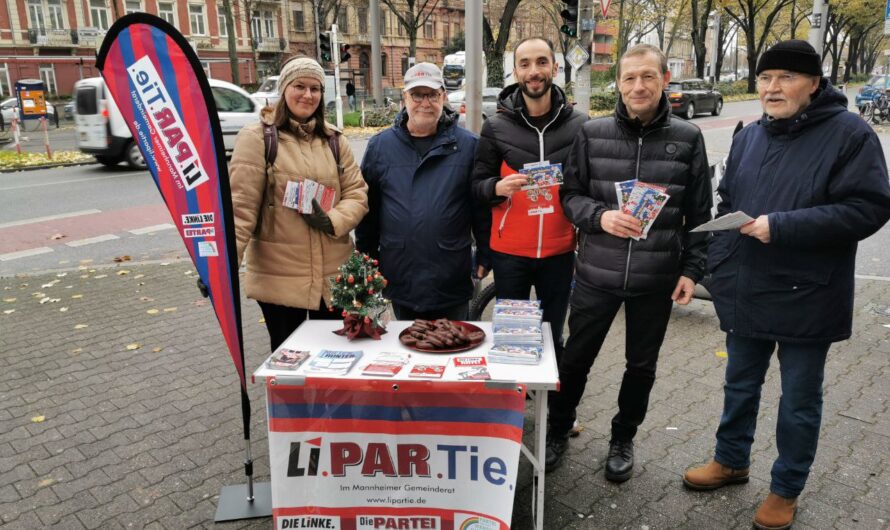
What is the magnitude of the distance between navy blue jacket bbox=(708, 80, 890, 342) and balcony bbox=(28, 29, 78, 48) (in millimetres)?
49361

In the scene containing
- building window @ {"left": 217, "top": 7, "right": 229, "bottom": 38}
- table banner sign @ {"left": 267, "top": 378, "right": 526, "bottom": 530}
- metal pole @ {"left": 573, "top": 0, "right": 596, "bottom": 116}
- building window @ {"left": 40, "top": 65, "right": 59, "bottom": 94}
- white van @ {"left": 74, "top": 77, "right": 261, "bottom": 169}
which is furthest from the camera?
building window @ {"left": 217, "top": 7, "right": 229, "bottom": 38}

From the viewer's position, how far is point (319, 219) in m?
3.23

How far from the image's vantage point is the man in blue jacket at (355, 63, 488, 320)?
135 inches

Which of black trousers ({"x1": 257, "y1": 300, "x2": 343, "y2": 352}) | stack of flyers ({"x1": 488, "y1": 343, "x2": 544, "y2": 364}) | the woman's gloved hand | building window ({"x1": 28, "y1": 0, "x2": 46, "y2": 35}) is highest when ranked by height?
building window ({"x1": 28, "y1": 0, "x2": 46, "y2": 35})

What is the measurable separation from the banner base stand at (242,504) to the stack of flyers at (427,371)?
1.09 m

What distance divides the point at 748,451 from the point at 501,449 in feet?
4.61

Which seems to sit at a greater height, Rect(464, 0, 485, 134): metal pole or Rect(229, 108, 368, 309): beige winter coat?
Rect(464, 0, 485, 134): metal pole

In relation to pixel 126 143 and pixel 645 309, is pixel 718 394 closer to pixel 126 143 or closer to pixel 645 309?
pixel 645 309

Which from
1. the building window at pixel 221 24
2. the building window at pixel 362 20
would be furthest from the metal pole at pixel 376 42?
the building window at pixel 362 20

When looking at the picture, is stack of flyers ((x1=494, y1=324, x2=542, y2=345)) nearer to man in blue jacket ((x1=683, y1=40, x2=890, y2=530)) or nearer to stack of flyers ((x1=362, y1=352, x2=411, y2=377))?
stack of flyers ((x1=362, y1=352, x2=411, y2=377))

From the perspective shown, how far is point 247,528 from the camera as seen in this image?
10.2 feet

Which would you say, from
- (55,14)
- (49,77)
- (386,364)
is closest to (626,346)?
(386,364)

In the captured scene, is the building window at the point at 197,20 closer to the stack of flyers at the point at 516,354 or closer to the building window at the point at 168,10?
the building window at the point at 168,10

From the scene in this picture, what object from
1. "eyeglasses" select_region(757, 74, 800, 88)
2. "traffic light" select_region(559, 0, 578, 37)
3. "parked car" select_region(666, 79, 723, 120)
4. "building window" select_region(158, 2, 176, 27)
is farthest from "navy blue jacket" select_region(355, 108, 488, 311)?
"building window" select_region(158, 2, 176, 27)
